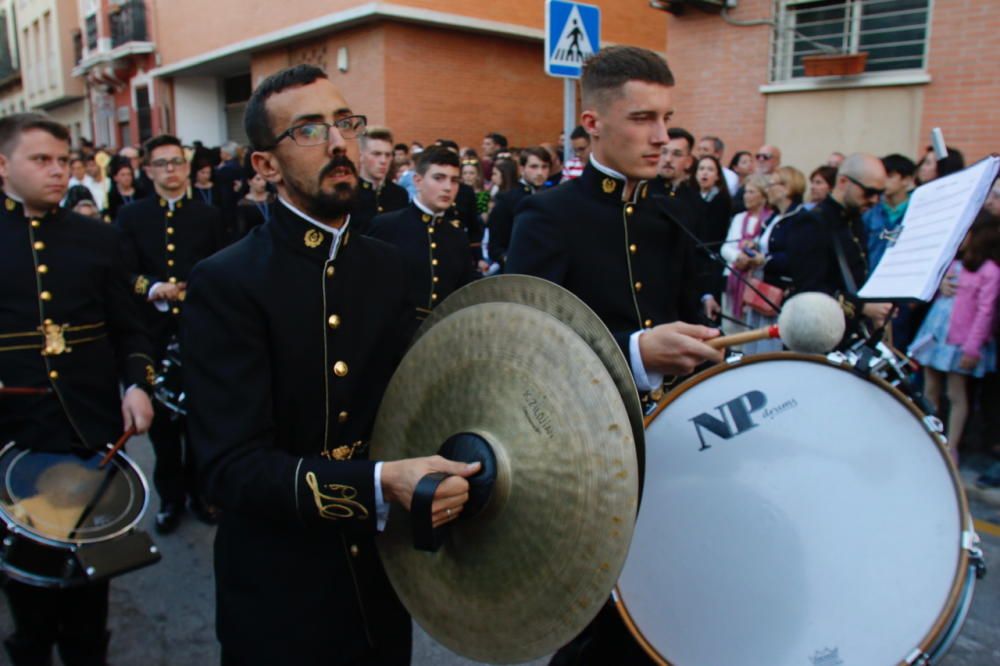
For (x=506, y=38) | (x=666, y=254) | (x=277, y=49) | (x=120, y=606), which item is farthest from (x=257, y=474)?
(x=277, y=49)

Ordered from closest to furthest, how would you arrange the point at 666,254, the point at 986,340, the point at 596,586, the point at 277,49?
1. the point at 596,586
2. the point at 666,254
3. the point at 986,340
4. the point at 277,49

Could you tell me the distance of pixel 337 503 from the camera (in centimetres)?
170

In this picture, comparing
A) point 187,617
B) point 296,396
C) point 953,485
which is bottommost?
point 187,617

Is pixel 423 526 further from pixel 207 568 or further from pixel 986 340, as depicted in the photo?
pixel 986 340

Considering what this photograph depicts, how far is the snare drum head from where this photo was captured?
2.70 m

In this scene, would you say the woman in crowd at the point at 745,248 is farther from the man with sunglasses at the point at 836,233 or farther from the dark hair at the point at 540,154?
the dark hair at the point at 540,154

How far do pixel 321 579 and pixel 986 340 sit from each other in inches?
202

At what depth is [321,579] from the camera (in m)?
1.94

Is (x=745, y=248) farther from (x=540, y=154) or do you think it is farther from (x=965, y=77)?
(x=965, y=77)

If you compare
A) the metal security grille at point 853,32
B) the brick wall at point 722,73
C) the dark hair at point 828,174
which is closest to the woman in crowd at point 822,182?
the dark hair at point 828,174

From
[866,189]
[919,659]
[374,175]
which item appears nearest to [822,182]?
[866,189]

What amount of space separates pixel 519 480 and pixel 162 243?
14.3ft

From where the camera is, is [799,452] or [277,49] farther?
[277,49]

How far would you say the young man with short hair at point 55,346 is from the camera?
2947mm
